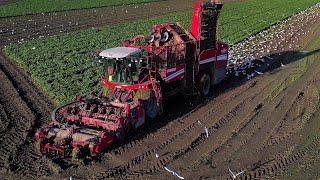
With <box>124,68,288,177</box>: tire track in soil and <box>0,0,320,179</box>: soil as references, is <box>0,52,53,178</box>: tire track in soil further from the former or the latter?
<box>124,68,288,177</box>: tire track in soil

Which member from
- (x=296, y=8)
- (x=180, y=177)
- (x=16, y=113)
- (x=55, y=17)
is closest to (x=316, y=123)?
(x=180, y=177)

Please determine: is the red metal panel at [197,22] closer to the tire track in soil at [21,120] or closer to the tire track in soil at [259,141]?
the tire track in soil at [259,141]

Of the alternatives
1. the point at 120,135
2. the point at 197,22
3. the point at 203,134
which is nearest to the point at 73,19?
the point at 197,22

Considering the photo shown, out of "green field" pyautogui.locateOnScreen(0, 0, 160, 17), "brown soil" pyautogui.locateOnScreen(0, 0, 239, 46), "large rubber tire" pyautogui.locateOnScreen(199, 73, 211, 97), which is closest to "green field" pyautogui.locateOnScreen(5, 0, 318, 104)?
"brown soil" pyautogui.locateOnScreen(0, 0, 239, 46)

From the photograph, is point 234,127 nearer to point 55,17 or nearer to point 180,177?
point 180,177

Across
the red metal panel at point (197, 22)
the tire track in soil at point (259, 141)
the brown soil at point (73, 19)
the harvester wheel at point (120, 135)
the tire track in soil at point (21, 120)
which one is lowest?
the brown soil at point (73, 19)

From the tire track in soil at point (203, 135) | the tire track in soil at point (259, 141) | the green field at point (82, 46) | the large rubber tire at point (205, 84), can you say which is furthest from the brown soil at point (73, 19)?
the tire track in soil at point (259, 141)

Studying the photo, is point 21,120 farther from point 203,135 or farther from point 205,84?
point 205,84
